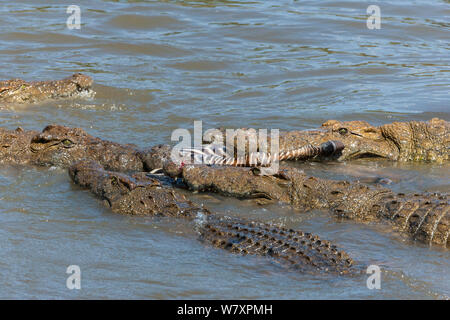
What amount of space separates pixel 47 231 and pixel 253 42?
27.6 ft

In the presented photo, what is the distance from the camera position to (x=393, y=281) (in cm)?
468

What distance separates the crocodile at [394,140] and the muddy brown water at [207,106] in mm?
193

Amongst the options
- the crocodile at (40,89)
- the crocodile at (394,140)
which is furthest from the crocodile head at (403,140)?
the crocodile at (40,89)

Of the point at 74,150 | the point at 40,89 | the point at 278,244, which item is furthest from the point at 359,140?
the point at 40,89

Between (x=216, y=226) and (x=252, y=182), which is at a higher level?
(x=252, y=182)

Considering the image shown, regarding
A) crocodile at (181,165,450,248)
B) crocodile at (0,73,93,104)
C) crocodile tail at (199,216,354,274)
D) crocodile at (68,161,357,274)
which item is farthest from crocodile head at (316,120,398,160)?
crocodile at (0,73,93,104)

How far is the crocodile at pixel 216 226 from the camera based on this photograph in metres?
4.75

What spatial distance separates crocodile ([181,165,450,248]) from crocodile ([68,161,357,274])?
19.1 inches

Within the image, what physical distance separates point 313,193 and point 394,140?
215 cm

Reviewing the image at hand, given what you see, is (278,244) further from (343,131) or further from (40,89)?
(40,89)

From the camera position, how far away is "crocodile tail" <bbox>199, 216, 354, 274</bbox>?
15.4ft

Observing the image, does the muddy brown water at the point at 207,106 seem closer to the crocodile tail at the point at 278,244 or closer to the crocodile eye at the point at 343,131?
the crocodile tail at the point at 278,244

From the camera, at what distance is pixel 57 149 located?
695 cm
